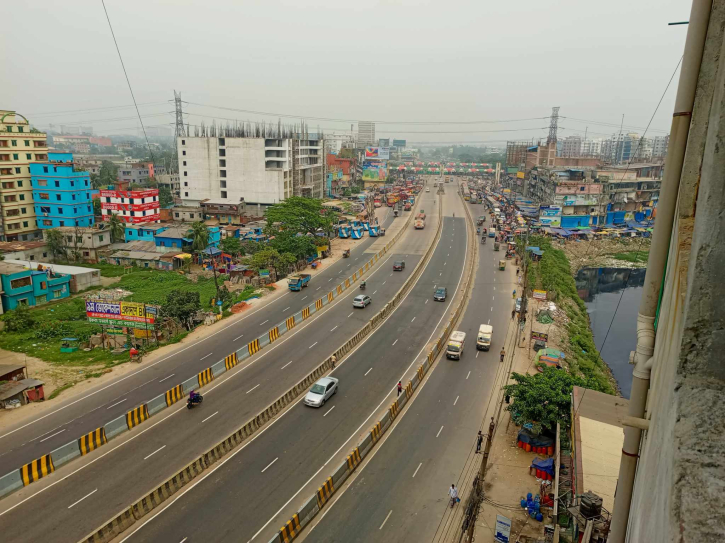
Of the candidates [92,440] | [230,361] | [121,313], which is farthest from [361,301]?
[92,440]

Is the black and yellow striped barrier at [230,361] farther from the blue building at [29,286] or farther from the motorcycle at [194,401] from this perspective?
the blue building at [29,286]

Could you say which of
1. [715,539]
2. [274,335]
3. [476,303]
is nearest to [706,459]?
[715,539]


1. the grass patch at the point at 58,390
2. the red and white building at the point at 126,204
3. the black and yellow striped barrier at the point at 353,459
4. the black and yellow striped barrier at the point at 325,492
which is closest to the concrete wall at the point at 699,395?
the black and yellow striped barrier at the point at 325,492

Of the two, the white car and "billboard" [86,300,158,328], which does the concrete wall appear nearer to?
the white car

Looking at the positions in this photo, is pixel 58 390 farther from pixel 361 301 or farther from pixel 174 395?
pixel 361 301

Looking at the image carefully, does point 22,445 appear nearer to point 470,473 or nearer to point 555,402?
point 470,473

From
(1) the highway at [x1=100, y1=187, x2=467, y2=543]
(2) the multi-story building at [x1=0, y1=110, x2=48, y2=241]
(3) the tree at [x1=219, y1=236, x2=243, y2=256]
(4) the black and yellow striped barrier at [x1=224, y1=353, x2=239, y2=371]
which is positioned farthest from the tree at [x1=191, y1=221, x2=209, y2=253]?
(1) the highway at [x1=100, y1=187, x2=467, y2=543]
